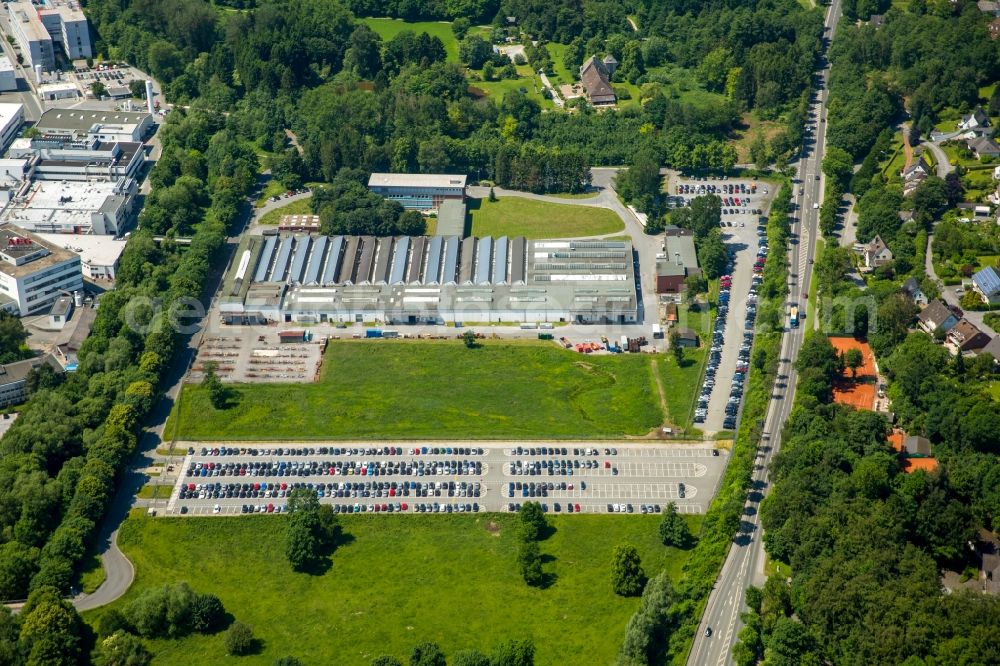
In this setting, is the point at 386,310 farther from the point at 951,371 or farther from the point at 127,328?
the point at 951,371

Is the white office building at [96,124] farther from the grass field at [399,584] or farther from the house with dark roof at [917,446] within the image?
the house with dark roof at [917,446]

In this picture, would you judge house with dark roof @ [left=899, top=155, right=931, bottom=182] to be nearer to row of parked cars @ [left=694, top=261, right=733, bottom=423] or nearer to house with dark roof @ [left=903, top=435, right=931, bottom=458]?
row of parked cars @ [left=694, top=261, right=733, bottom=423]

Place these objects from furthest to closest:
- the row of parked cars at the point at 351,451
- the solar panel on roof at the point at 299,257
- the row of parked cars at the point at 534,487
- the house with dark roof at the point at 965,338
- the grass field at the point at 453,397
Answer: the solar panel on roof at the point at 299,257 < the house with dark roof at the point at 965,338 < the grass field at the point at 453,397 < the row of parked cars at the point at 351,451 < the row of parked cars at the point at 534,487

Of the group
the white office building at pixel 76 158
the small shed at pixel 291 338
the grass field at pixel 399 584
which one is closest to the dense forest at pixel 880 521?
the grass field at pixel 399 584

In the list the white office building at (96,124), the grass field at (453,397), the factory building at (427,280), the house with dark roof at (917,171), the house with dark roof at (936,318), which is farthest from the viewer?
the white office building at (96,124)

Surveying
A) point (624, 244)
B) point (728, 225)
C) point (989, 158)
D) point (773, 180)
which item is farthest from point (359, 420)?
point (989, 158)

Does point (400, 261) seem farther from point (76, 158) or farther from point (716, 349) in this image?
point (76, 158)
